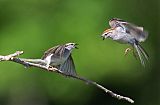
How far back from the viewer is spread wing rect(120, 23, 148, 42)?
2.72m

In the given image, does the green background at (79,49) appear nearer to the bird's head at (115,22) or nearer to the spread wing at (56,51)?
the bird's head at (115,22)

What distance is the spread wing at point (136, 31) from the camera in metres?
2.72

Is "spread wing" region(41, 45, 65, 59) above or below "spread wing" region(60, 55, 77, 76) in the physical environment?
above

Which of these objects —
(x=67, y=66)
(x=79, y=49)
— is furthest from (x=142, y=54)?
(x=79, y=49)

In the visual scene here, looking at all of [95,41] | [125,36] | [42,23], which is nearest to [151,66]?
[95,41]

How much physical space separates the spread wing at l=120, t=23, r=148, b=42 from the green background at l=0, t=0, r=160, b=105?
3.50m

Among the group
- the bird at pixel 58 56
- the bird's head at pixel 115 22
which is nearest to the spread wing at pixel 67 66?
the bird at pixel 58 56

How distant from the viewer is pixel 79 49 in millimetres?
6441

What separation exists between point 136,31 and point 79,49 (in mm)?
3663

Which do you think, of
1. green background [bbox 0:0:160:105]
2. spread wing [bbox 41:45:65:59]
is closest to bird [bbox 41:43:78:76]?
spread wing [bbox 41:45:65:59]

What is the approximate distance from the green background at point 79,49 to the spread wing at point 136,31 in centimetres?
Result: 350

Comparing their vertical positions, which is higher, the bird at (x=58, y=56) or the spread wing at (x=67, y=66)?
the bird at (x=58, y=56)

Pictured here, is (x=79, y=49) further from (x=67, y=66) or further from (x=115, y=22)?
(x=67, y=66)

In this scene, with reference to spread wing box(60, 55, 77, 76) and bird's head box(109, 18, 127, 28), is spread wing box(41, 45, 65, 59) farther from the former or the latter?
bird's head box(109, 18, 127, 28)
